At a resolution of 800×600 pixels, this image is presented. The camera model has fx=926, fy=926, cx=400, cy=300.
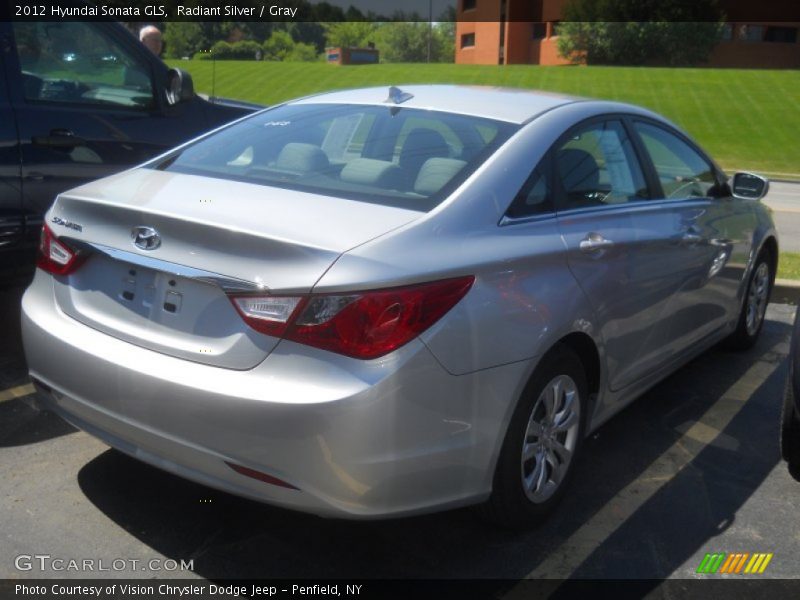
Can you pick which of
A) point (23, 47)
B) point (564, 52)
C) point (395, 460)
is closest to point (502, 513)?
point (395, 460)

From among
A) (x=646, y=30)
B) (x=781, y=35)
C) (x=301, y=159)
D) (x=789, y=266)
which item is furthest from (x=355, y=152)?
(x=781, y=35)

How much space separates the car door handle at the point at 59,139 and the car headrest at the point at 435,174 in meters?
2.57

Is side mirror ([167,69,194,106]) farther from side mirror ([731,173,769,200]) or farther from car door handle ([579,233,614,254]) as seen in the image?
side mirror ([731,173,769,200])

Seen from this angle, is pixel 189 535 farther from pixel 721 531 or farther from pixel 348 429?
pixel 721 531

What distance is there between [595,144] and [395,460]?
1.95 m

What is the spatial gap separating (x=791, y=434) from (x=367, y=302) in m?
1.76

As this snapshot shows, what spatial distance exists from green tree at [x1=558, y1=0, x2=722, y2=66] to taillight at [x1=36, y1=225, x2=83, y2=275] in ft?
154

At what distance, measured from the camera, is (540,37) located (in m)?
54.6

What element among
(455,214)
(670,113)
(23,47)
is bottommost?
(670,113)

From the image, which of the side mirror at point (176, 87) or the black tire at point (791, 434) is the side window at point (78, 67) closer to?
the side mirror at point (176, 87)

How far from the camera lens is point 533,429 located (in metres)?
3.40

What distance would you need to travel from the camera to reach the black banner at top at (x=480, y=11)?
9.96 meters

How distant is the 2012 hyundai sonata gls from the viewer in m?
2.77

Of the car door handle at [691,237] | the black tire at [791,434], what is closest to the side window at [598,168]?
the car door handle at [691,237]
